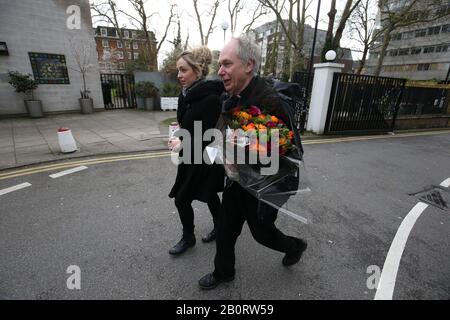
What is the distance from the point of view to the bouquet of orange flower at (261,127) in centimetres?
154

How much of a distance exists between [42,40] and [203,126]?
506 inches

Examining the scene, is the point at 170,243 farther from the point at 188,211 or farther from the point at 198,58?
the point at 198,58

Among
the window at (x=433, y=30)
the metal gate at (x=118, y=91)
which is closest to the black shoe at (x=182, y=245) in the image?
the metal gate at (x=118, y=91)

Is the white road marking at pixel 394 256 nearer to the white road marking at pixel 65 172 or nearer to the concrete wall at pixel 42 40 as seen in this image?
the white road marking at pixel 65 172

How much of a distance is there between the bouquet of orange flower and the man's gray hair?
36 cm

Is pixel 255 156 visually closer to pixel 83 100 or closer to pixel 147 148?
pixel 147 148

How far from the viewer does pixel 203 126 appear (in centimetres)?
209

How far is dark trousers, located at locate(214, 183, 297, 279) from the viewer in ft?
6.23

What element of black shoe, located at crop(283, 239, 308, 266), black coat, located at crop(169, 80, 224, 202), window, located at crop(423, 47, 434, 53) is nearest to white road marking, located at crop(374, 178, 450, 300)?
black shoe, located at crop(283, 239, 308, 266)

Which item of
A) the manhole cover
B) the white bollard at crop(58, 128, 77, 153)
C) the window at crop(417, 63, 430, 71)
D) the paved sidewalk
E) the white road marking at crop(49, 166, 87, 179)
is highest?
the window at crop(417, 63, 430, 71)

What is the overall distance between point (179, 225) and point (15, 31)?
41.3ft

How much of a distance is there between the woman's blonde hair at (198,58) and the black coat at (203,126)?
0.55 feet

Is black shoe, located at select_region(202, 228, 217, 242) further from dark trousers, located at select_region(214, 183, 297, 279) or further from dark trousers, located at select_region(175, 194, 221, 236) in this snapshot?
dark trousers, located at select_region(214, 183, 297, 279)

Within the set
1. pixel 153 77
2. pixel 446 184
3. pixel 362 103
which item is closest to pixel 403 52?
pixel 362 103
